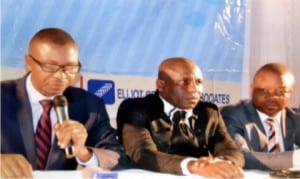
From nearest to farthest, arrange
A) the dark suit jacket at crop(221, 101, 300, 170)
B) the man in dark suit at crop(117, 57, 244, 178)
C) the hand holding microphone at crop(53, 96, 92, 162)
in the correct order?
the hand holding microphone at crop(53, 96, 92, 162) → the man in dark suit at crop(117, 57, 244, 178) → the dark suit jacket at crop(221, 101, 300, 170)

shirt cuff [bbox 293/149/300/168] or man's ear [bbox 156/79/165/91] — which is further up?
man's ear [bbox 156/79/165/91]

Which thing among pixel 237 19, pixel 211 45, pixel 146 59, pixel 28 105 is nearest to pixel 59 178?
pixel 28 105

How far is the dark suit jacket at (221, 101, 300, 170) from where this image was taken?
1.59 meters

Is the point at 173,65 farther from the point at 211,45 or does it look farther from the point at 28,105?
the point at 28,105

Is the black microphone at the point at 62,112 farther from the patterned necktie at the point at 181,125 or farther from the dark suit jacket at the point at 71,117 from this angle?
the patterned necktie at the point at 181,125

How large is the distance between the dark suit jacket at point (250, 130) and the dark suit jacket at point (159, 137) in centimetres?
4

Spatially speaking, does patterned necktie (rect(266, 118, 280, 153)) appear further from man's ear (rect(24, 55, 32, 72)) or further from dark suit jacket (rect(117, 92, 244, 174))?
man's ear (rect(24, 55, 32, 72))

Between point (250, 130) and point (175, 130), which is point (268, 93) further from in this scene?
point (175, 130)

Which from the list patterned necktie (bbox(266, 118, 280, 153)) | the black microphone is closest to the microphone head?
the black microphone

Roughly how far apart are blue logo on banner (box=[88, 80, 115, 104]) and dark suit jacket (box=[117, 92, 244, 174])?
41mm

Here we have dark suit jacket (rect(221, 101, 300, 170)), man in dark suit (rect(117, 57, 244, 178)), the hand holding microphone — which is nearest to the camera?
the hand holding microphone

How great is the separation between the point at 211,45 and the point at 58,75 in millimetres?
486

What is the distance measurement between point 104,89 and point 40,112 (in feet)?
0.66

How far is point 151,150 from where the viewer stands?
148 centimetres
